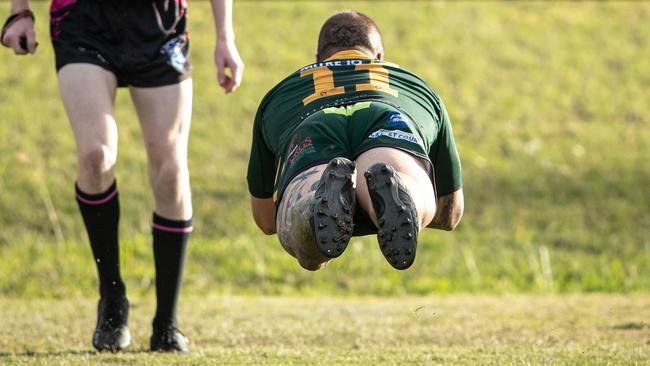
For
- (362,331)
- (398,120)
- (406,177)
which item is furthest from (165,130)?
(362,331)

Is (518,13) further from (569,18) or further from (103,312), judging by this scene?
(103,312)

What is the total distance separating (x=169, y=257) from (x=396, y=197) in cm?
178

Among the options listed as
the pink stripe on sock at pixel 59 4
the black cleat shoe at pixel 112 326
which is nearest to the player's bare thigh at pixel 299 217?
the black cleat shoe at pixel 112 326

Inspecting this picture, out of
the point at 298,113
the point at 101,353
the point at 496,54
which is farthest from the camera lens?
the point at 496,54

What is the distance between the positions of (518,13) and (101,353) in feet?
38.4

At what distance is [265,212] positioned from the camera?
15.2 feet

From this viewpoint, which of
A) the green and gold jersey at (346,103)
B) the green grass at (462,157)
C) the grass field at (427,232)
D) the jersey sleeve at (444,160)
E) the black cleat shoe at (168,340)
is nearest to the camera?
the green and gold jersey at (346,103)

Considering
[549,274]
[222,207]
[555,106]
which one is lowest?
[549,274]

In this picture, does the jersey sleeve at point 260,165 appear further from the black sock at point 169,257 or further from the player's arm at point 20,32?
the player's arm at point 20,32

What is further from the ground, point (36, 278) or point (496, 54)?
point (496, 54)

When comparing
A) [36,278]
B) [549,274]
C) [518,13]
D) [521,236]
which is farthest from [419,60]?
[36,278]

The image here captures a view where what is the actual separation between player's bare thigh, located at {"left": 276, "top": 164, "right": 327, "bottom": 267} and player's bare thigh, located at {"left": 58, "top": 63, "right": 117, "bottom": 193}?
1061 millimetres

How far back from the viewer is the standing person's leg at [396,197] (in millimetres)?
3586

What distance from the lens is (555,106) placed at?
13477 millimetres
